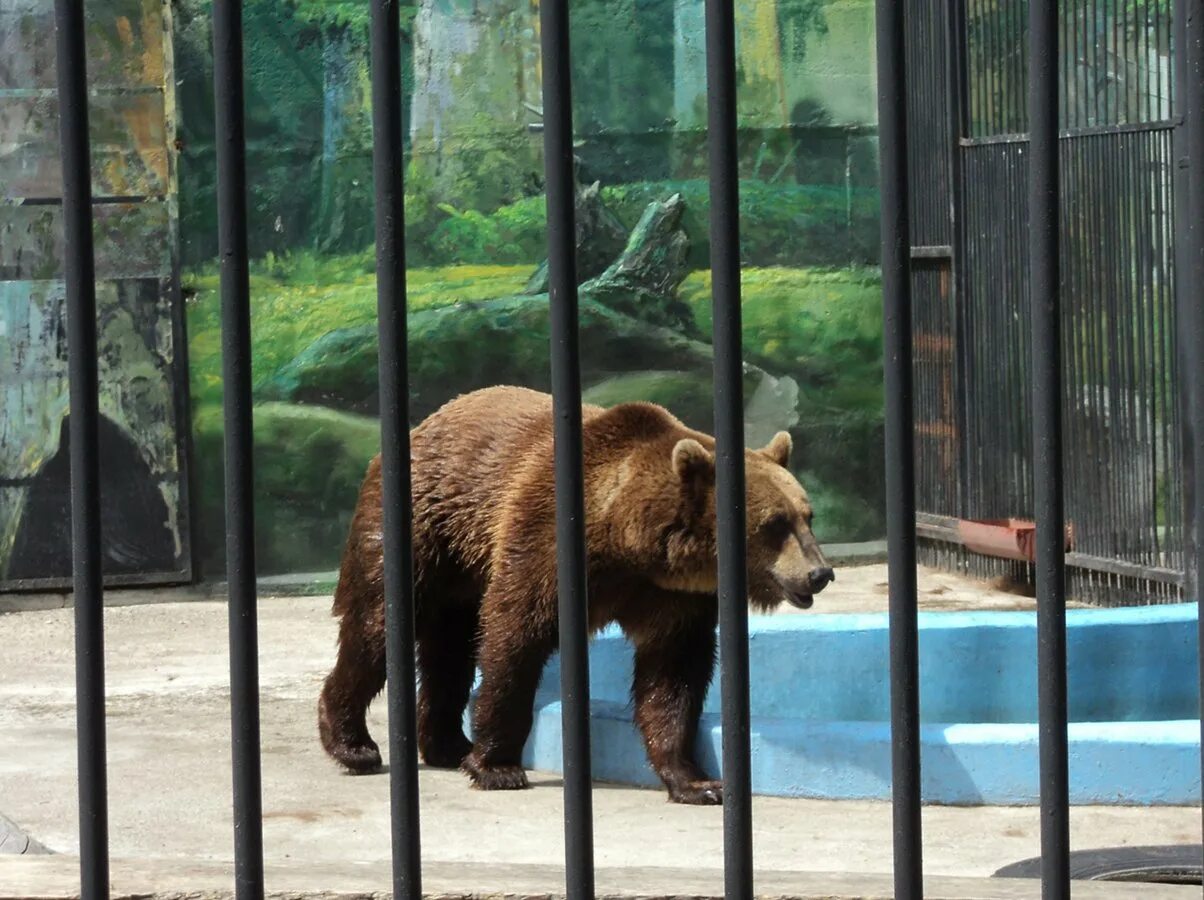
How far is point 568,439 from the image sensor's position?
195 cm

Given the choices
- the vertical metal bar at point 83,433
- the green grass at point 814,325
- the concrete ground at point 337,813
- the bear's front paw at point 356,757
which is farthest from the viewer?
the green grass at point 814,325

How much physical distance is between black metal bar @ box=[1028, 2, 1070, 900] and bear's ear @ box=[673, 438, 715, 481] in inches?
→ 160

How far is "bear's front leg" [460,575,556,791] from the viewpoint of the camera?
242 inches

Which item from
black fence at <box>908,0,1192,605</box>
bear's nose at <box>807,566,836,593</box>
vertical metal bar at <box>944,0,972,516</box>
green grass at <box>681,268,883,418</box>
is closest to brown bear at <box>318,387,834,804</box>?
bear's nose at <box>807,566,836,593</box>

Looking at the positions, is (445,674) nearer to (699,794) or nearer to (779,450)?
(699,794)

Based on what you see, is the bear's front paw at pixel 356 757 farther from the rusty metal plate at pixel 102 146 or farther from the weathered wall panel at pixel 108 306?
the rusty metal plate at pixel 102 146

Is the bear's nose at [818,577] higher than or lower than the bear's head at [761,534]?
lower

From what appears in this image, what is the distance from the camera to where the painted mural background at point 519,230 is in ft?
34.7

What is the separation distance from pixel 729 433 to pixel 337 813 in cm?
422

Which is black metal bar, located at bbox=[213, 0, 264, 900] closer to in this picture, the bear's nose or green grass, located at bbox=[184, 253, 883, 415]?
the bear's nose

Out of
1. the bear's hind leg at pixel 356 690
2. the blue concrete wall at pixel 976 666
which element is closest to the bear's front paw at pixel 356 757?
the bear's hind leg at pixel 356 690

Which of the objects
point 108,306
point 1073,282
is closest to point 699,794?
point 1073,282

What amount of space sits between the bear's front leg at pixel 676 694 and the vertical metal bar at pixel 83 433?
13.8 feet

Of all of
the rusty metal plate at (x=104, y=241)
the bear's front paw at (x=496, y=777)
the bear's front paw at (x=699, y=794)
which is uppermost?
the rusty metal plate at (x=104, y=241)
